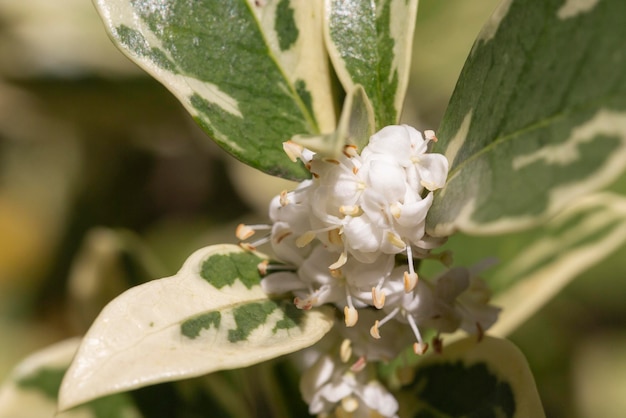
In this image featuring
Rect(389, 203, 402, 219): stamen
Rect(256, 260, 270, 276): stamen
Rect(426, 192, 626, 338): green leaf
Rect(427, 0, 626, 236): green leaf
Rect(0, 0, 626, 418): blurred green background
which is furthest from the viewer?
Rect(0, 0, 626, 418): blurred green background

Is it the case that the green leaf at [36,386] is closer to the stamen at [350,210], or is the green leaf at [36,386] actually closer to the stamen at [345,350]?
the stamen at [345,350]

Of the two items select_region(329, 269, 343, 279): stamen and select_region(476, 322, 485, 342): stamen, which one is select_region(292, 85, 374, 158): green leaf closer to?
select_region(329, 269, 343, 279): stamen

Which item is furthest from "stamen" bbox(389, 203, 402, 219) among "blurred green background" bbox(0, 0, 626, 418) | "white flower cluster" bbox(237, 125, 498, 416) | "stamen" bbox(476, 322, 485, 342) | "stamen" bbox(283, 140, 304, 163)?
"blurred green background" bbox(0, 0, 626, 418)

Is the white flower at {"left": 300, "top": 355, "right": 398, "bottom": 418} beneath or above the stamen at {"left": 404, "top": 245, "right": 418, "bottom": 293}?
beneath

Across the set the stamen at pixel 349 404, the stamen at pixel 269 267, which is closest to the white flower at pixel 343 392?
the stamen at pixel 349 404

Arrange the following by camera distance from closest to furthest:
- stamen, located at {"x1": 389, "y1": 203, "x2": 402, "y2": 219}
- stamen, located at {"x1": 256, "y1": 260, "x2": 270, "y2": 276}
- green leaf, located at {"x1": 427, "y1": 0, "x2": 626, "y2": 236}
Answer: green leaf, located at {"x1": 427, "y1": 0, "x2": 626, "y2": 236}
stamen, located at {"x1": 389, "y1": 203, "x2": 402, "y2": 219}
stamen, located at {"x1": 256, "y1": 260, "x2": 270, "y2": 276}
